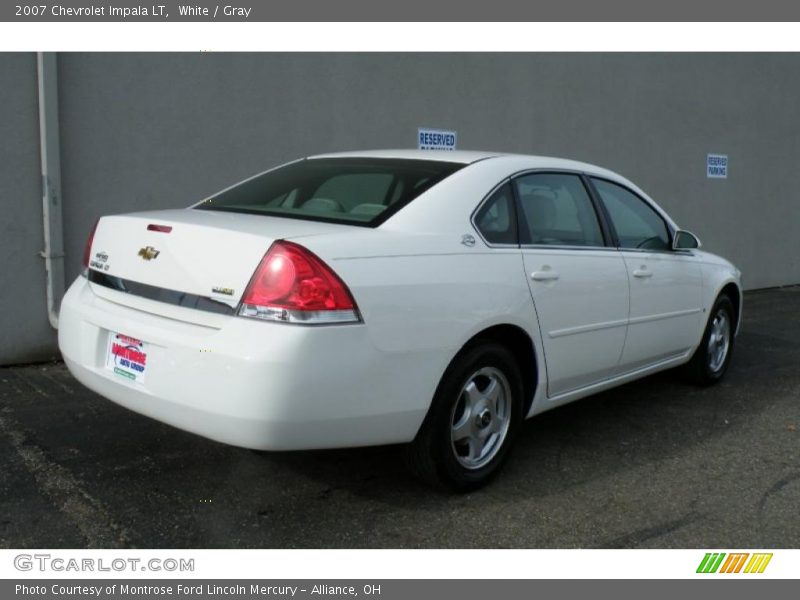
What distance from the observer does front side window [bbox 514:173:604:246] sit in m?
4.05

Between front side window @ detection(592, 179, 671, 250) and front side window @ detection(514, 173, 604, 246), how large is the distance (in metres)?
0.21

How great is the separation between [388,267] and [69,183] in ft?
11.5

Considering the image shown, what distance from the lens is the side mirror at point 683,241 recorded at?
5.12 meters

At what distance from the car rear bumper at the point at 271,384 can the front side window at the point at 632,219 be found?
77.8 inches

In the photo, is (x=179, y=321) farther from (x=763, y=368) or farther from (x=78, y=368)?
(x=763, y=368)

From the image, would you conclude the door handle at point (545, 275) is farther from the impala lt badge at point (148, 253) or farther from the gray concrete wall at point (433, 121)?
the gray concrete wall at point (433, 121)

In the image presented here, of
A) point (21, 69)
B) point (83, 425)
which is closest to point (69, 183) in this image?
point (21, 69)

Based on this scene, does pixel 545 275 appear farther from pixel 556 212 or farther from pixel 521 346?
pixel 556 212

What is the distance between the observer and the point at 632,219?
4.93 m

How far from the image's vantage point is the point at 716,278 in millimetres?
5656

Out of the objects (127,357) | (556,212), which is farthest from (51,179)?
(556,212)

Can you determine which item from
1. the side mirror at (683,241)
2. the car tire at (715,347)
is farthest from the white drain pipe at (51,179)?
the car tire at (715,347)

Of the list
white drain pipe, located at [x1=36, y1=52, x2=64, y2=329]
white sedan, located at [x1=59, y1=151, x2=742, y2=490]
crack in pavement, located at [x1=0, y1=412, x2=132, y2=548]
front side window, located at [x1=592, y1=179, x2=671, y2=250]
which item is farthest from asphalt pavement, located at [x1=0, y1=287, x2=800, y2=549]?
front side window, located at [x1=592, y1=179, x2=671, y2=250]

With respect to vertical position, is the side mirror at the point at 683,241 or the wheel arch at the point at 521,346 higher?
the side mirror at the point at 683,241
